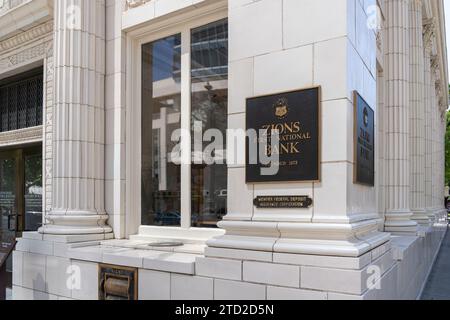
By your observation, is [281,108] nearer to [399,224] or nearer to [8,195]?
[399,224]

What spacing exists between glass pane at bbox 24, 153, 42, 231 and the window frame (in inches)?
146

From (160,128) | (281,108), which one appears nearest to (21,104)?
(160,128)

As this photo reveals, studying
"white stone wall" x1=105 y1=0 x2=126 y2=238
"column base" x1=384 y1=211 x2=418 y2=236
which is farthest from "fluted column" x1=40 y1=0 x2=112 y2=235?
"column base" x1=384 y1=211 x2=418 y2=236

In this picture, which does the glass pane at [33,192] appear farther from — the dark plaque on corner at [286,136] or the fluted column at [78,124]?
the dark plaque on corner at [286,136]

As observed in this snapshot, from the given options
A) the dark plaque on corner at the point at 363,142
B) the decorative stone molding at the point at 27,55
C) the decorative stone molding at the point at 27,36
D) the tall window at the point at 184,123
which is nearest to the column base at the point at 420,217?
the dark plaque on corner at the point at 363,142

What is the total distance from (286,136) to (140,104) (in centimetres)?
346

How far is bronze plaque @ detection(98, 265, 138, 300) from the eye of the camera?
18.0 feet

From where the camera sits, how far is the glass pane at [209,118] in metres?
6.31

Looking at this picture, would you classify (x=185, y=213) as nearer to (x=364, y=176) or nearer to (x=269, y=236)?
(x=269, y=236)

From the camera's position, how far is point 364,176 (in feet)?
16.1

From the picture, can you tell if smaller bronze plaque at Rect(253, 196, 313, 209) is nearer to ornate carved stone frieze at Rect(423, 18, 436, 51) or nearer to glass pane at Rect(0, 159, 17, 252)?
glass pane at Rect(0, 159, 17, 252)

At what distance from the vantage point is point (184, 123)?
21.9ft

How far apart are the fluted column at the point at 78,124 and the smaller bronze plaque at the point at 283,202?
3290mm
